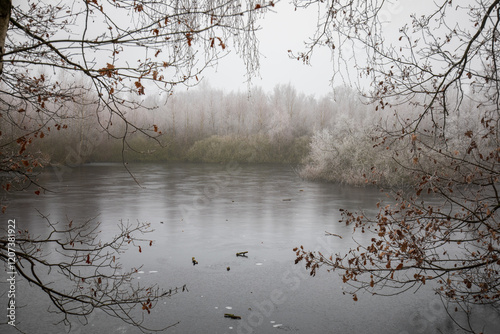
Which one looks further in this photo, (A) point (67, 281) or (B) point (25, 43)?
(A) point (67, 281)

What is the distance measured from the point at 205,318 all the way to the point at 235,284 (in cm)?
A: 149

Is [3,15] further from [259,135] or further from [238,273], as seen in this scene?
[259,135]

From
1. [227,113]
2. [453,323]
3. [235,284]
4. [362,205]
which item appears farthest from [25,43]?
[227,113]

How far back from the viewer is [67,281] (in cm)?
755

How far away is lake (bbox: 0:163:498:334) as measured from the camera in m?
5.93

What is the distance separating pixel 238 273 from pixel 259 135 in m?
47.0

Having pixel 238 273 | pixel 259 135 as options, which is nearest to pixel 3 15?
pixel 238 273

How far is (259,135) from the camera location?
54.7m

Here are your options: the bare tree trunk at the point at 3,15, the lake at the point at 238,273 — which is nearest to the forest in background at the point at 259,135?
the lake at the point at 238,273

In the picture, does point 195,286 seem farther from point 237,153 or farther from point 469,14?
point 237,153

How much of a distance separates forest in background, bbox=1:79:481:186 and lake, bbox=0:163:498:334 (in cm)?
860

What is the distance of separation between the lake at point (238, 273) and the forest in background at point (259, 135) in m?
8.60

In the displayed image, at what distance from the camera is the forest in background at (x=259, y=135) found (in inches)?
1064

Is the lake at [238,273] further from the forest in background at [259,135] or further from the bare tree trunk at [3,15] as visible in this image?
the forest in background at [259,135]
